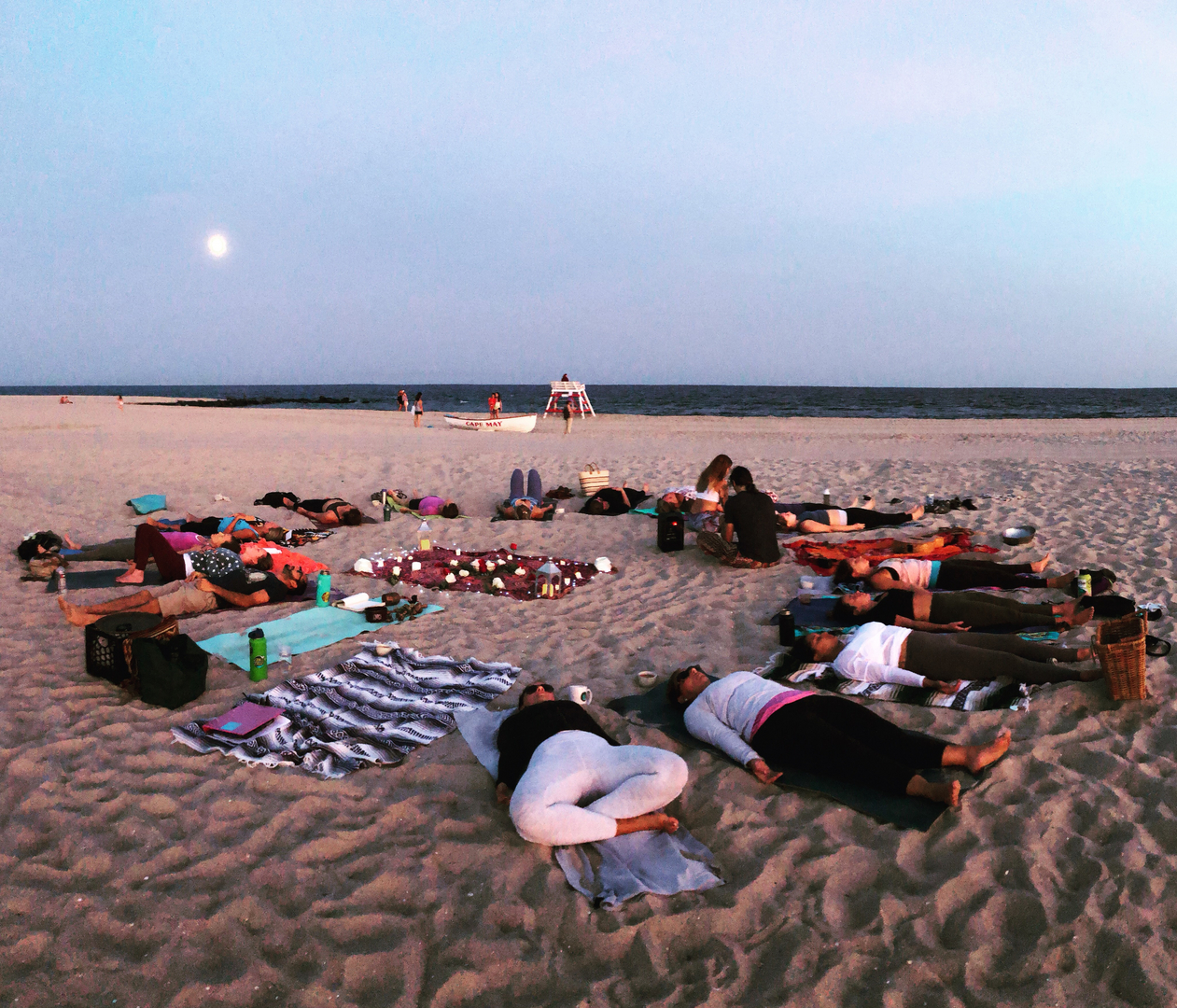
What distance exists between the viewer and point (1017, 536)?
7.76m

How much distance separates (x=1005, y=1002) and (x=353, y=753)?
3150 millimetres

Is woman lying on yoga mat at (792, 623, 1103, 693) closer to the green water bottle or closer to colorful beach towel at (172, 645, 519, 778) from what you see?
colorful beach towel at (172, 645, 519, 778)

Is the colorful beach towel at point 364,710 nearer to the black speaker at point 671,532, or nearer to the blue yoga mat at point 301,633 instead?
the blue yoga mat at point 301,633

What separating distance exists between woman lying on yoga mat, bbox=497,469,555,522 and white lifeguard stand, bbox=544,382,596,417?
19.4 meters

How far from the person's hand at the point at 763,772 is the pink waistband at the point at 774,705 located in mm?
170

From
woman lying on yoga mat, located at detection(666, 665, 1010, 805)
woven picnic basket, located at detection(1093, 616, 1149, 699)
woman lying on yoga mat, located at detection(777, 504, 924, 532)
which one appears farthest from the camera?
woman lying on yoga mat, located at detection(777, 504, 924, 532)

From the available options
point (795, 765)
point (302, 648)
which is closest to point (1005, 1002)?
point (795, 765)

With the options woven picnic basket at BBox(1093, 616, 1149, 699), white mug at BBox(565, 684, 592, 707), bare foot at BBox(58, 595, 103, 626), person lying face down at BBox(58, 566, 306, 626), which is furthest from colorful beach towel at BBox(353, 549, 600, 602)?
woven picnic basket at BBox(1093, 616, 1149, 699)

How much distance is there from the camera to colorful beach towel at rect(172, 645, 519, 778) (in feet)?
13.2

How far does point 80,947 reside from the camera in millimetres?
2734

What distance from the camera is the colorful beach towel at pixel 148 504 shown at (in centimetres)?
1002

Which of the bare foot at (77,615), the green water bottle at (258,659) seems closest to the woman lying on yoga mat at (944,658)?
the green water bottle at (258,659)

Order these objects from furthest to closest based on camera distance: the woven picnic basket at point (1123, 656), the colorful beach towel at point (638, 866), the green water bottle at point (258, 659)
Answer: the green water bottle at point (258, 659) → the woven picnic basket at point (1123, 656) → the colorful beach towel at point (638, 866)

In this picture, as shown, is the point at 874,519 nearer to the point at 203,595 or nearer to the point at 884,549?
the point at 884,549
